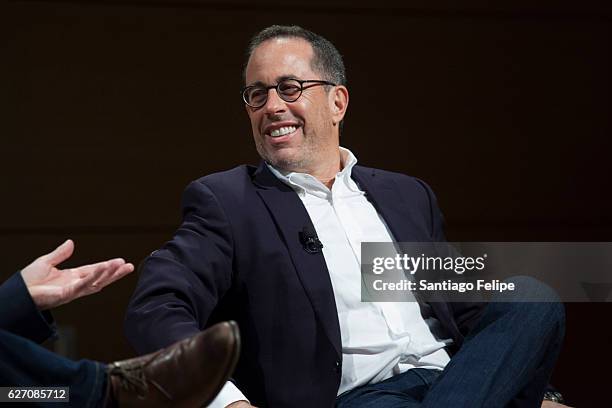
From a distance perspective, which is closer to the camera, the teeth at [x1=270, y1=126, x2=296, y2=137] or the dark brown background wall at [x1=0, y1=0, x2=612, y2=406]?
the teeth at [x1=270, y1=126, x2=296, y2=137]

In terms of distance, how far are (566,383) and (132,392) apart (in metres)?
2.52

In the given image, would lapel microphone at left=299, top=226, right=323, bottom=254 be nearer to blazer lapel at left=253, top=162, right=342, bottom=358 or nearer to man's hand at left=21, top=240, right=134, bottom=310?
blazer lapel at left=253, top=162, right=342, bottom=358

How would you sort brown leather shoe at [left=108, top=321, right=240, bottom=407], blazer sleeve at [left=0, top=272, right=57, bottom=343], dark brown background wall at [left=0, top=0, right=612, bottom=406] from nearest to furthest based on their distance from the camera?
brown leather shoe at [left=108, top=321, right=240, bottom=407] → blazer sleeve at [left=0, top=272, right=57, bottom=343] → dark brown background wall at [left=0, top=0, right=612, bottom=406]

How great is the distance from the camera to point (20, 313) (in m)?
1.88

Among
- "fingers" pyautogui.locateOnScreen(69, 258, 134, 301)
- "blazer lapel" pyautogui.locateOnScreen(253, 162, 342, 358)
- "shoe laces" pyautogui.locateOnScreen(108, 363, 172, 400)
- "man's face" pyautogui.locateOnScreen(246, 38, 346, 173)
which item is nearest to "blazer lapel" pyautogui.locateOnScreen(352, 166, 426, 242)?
"man's face" pyautogui.locateOnScreen(246, 38, 346, 173)

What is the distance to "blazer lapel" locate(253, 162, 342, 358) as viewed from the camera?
2271mm

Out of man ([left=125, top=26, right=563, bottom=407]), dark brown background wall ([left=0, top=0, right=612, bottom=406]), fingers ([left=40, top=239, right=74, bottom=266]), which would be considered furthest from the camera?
dark brown background wall ([left=0, top=0, right=612, bottom=406])

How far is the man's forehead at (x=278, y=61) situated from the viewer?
254cm

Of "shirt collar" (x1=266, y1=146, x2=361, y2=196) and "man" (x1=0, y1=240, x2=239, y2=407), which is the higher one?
"shirt collar" (x1=266, y1=146, x2=361, y2=196)

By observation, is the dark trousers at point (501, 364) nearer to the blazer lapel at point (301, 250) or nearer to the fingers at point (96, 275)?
the blazer lapel at point (301, 250)

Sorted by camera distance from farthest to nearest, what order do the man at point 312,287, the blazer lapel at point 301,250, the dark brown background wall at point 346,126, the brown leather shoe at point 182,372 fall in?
Answer: the dark brown background wall at point 346,126 → the blazer lapel at point 301,250 → the man at point 312,287 → the brown leather shoe at point 182,372

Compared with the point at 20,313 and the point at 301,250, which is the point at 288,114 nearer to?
the point at 301,250

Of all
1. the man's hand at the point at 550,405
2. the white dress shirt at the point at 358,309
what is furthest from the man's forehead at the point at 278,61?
the man's hand at the point at 550,405

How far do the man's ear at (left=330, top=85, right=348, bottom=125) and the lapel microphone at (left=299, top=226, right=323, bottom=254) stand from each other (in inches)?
17.4
